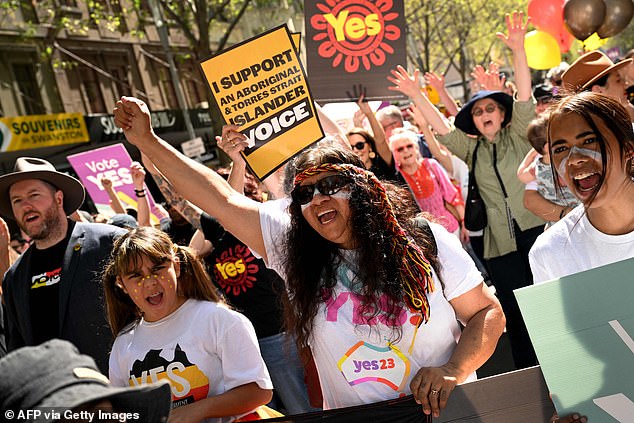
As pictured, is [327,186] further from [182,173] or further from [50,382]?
[50,382]

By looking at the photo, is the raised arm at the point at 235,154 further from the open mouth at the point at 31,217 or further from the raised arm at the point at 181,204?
the raised arm at the point at 181,204

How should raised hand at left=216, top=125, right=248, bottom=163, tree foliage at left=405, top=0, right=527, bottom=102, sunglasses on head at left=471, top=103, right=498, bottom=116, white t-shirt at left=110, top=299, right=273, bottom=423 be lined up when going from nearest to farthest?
white t-shirt at left=110, top=299, right=273, bottom=423 → raised hand at left=216, top=125, right=248, bottom=163 → sunglasses on head at left=471, top=103, right=498, bottom=116 → tree foliage at left=405, top=0, right=527, bottom=102

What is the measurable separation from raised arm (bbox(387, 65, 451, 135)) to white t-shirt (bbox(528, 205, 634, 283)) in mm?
2793

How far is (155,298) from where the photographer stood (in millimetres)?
2883

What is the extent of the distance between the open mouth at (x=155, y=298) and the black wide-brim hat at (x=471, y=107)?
290 cm

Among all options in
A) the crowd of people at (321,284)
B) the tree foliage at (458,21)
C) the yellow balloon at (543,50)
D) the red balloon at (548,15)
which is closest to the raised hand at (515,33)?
the crowd of people at (321,284)

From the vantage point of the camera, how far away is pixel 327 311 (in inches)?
95.3

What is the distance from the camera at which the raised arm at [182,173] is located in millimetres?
2576

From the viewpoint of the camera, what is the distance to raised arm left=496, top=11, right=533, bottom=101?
4570 millimetres

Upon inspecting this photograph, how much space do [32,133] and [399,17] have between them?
49.8 feet

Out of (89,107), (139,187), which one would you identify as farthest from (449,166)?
(89,107)

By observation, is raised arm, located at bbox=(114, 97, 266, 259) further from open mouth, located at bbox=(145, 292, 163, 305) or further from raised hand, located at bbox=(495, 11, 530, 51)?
raised hand, located at bbox=(495, 11, 530, 51)

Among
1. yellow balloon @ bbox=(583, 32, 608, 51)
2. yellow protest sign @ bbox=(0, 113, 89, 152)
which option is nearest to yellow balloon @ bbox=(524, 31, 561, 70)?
yellow balloon @ bbox=(583, 32, 608, 51)

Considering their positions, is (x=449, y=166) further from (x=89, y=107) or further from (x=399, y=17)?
(x=89, y=107)
